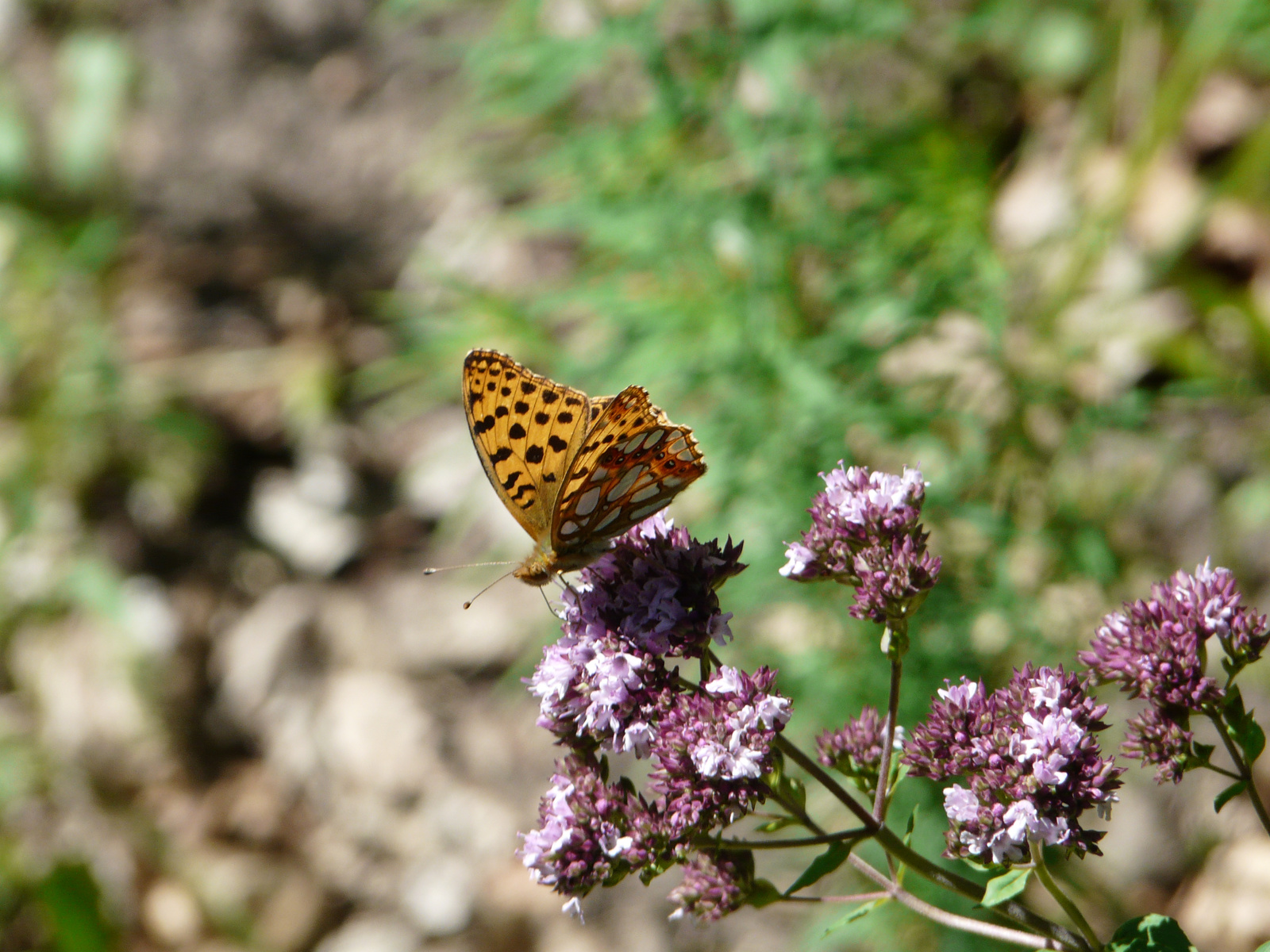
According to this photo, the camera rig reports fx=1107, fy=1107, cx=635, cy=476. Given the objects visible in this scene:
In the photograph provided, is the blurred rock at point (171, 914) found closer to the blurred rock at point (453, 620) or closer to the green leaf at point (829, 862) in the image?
the blurred rock at point (453, 620)

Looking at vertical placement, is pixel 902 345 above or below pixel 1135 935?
above

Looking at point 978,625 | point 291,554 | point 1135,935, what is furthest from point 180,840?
point 1135,935

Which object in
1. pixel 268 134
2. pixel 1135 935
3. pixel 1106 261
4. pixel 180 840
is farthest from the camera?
pixel 268 134

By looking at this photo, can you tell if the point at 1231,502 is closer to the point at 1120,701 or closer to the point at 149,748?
the point at 1120,701

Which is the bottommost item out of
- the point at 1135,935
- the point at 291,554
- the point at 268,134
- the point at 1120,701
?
the point at 1135,935

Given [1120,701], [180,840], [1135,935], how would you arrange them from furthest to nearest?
1. [180,840]
2. [1120,701]
3. [1135,935]

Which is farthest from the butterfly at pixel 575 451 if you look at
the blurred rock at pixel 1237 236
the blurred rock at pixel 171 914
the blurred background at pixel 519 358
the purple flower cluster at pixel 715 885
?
the blurred rock at pixel 171 914
